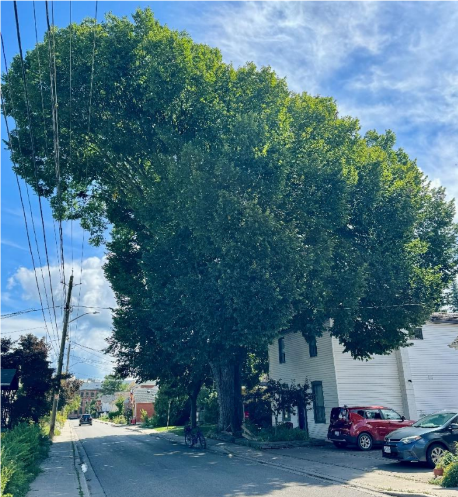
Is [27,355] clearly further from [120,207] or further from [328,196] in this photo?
[328,196]

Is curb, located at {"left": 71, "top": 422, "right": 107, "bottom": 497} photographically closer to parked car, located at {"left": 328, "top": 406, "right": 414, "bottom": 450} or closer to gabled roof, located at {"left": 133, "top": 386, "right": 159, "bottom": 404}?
parked car, located at {"left": 328, "top": 406, "right": 414, "bottom": 450}

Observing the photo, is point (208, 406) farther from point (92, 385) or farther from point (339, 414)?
point (92, 385)

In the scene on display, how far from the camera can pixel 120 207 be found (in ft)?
85.5

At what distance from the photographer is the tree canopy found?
17469 mm

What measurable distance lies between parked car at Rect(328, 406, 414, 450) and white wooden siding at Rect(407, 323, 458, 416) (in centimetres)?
549

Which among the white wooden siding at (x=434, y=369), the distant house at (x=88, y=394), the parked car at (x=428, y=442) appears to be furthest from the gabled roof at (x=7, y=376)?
the distant house at (x=88, y=394)

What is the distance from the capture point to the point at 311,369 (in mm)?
25828

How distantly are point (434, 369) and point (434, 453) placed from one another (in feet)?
41.8

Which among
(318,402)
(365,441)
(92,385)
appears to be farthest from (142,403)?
(92,385)

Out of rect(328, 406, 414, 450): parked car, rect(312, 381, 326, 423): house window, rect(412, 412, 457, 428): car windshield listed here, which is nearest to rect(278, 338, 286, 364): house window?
rect(312, 381, 326, 423): house window

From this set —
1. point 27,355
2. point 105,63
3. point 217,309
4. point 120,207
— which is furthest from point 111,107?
point 27,355

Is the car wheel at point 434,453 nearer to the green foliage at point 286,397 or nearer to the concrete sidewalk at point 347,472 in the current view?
the concrete sidewalk at point 347,472

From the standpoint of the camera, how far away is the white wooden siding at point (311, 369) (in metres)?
23.8

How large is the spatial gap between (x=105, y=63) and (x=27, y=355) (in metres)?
16.3
